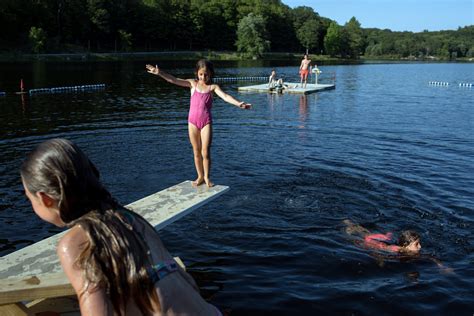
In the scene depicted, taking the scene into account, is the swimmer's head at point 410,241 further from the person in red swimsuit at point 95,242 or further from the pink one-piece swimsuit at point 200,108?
the person in red swimsuit at point 95,242

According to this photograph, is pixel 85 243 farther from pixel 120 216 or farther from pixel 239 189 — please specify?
pixel 239 189

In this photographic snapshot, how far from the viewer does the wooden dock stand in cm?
396

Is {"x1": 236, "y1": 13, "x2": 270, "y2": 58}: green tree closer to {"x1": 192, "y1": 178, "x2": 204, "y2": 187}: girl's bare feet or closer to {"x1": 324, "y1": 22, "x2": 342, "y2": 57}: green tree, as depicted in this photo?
{"x1": 324, "y1": 22, "x2": 342, "y2": 57}: green tree

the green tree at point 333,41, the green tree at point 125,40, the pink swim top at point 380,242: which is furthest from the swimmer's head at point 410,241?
the green tree at point 333,41

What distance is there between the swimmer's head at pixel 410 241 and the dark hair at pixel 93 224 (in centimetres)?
714

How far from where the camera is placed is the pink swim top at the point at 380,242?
8.66 meters

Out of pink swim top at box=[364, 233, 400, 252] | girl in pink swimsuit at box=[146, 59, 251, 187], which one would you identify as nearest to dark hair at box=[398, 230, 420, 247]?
pink swim top at box=[364, 233, 400, 252]

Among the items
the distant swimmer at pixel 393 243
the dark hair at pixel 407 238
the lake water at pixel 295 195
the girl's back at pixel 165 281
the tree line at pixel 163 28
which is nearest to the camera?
the girl's back at pixel 165 281

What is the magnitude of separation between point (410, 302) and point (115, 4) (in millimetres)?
104502

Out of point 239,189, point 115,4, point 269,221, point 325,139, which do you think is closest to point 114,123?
point 325,139

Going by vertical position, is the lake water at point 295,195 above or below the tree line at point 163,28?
below

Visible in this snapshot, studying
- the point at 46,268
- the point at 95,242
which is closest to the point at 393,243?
the point at 46,268

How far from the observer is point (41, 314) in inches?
174

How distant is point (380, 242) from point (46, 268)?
6.20m
